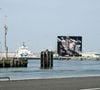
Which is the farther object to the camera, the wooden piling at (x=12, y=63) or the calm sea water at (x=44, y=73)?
the wooden piling at (x=12, y=63)

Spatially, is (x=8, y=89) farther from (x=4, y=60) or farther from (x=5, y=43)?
(x=5, y=43)

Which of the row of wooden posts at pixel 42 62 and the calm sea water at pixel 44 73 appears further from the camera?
the row of wooden posts at pixel 42 62

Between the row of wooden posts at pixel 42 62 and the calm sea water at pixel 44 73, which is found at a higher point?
the row of wooden posts at pixel 42 62

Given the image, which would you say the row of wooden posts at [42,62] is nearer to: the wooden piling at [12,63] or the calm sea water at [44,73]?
the wooden piling at [12,63]

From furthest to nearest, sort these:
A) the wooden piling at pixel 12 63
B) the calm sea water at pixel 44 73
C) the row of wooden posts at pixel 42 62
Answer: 1. the wooden piling at pixel 12 63
2. the row of wooden posts at pixel 42 62
3. the calm sea water at pixel 44 73

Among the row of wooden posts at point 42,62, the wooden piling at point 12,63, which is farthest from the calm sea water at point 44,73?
the wooden piling at point 12,63

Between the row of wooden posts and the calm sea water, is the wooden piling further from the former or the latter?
the calm sea water

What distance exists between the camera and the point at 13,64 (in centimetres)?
10888

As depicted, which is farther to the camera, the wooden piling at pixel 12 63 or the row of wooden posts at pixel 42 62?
the wooden piling at pixel 12 63

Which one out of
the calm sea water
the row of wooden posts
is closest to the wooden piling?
the row of wooden posts

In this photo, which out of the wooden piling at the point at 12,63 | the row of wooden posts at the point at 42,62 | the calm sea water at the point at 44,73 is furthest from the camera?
the wooden piling at the point at 12,63

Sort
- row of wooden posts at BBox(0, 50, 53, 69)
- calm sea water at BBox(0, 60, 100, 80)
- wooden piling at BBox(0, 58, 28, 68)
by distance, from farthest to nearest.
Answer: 1. wooden piling at BBox(0, 58, 28, 68)
2. row of wooden posts at BBox(0, 50, 53, 69)
3. calm sea water at BBox(0, 60, 100, 80)

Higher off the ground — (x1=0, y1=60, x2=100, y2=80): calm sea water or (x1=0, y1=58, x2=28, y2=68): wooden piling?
(x1=0, y1=58, x2=28, y2=68): wooden piling

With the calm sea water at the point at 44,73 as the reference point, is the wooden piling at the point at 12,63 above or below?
above
